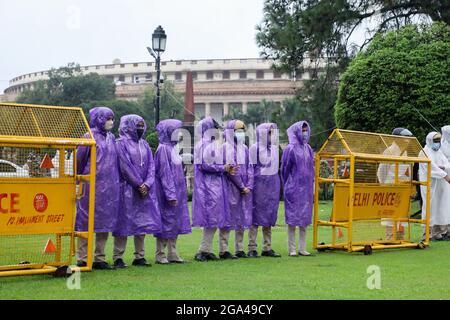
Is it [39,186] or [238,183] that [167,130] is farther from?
[39,186]

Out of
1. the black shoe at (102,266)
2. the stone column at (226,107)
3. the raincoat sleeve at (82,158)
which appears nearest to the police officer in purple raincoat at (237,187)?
the black shoe at (102,266)

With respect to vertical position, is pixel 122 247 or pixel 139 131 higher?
pixel 139 131

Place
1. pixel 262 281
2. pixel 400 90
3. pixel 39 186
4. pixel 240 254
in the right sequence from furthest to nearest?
pixel 400 90, pixel 240 254, pixel 39 186, pixel 262 281

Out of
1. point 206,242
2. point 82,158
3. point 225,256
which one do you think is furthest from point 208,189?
point 82,158

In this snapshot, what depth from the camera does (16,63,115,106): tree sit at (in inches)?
2746

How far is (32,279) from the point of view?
8586 mm

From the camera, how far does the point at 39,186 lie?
8648 mm

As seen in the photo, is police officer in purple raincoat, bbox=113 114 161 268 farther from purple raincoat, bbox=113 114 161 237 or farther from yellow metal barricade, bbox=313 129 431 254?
yellow metal barricade, bbox=313 129 431 254

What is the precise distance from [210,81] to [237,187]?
78518mm

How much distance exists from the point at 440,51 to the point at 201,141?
Answer: 10912 millimetres
